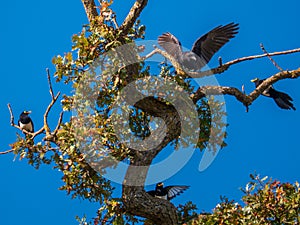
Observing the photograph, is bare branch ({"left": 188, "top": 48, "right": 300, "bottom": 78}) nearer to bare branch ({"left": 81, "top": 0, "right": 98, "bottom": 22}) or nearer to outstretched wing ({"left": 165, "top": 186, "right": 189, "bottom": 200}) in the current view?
bare branch ({"left": 81, "top": 0, "right": 98, "bottom": 22})

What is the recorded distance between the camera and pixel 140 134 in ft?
25.1

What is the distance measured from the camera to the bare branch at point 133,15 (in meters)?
7.42

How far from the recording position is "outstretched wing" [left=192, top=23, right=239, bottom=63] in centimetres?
812

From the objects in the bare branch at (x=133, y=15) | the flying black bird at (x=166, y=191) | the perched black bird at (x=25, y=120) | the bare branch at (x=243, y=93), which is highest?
the perched black bird at (x=25, y=120)

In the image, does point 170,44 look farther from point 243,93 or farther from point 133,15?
point 243,93

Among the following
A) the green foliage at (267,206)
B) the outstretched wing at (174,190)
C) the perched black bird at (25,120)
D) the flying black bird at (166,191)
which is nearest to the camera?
the green foliage at (267,206)

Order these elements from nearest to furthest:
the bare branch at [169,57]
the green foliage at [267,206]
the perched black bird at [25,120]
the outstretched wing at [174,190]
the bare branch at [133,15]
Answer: the green foliage at [267,206] → the bare branch at [133,15] → the bare branch at [169,57] → the outstretched wing at [174,190] → the perched black bird at [25,120]

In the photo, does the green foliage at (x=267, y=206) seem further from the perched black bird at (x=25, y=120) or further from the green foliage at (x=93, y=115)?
the perched black bird at (x=25, y=120)

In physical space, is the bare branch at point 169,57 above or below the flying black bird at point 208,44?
below

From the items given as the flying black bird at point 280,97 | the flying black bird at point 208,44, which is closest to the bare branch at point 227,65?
the flying black bird at point 208,44

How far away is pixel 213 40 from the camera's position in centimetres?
819

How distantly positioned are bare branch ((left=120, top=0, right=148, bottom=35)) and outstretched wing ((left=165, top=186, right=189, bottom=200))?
2.04 m

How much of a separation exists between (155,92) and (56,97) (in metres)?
1.09

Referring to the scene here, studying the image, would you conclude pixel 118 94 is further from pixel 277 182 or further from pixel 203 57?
pixel 277 182
